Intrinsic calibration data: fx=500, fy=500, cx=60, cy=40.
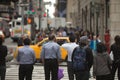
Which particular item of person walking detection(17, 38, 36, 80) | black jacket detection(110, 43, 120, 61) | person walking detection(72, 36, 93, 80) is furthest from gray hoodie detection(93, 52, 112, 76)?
person walking detection(17, 38, 36, 80)

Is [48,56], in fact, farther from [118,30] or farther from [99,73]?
[118,30]

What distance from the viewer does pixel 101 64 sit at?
12711 millimetres

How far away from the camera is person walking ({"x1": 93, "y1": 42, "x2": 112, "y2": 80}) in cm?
1263

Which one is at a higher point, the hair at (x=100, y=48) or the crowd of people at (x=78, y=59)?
the hair at (x=100, y=48)

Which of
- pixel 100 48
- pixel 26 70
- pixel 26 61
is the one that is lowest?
pixel 26 70

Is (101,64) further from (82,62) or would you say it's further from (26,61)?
(26,61)

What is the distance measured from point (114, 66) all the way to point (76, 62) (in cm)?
267

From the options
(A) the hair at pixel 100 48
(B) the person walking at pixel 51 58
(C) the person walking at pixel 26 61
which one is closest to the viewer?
(A) the hair at pixel 100 48

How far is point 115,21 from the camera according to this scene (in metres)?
35.3

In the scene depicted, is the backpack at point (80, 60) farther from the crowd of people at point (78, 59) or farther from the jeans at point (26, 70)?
the jeans at point (26, 70)

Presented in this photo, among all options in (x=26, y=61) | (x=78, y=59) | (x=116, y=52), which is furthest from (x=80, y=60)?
(x=116, y=52)

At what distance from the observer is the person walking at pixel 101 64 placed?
1263 cm

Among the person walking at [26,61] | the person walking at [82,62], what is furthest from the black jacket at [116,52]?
the person walking at [26,61]

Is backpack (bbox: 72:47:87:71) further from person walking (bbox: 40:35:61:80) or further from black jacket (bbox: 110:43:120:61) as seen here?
black jacket (bbox: 110:43:120:61)
